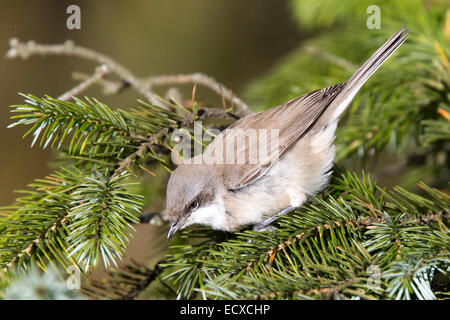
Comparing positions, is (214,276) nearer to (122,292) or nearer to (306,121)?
(122,292)

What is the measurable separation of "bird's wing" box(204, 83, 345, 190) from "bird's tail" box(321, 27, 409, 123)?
0.15 feet

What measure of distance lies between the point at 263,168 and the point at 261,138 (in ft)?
0.61

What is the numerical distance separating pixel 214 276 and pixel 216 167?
0.68 m

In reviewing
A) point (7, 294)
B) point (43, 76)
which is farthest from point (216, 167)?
point (43, 76)

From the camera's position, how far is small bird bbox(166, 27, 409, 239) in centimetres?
197

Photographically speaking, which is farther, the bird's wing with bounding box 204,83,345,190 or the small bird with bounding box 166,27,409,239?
the bird's wing with bounding box 204,83,345,190

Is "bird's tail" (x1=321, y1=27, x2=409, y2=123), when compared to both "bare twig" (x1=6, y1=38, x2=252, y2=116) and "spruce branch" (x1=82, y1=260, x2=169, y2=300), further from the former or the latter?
"spruce branch" (x1=82, y1=260, x2=169, y2=300)

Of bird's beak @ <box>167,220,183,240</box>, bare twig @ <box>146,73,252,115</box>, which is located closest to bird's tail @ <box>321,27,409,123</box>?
bare twig @ <box>146,73,252,115</box>

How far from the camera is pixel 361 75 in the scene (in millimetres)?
2160

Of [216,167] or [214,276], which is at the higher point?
[216,167]

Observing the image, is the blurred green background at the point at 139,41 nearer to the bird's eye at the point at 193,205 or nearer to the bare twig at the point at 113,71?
the bare twig at the point at 113,71

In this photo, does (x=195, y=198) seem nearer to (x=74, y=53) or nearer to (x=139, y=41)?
(x=74, y=53)

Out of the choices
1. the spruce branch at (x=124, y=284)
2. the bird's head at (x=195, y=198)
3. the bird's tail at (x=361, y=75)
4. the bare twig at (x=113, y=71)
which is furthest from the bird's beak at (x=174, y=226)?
the bird's tail at (x=361, y=75)

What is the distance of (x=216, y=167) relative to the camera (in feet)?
6.97
